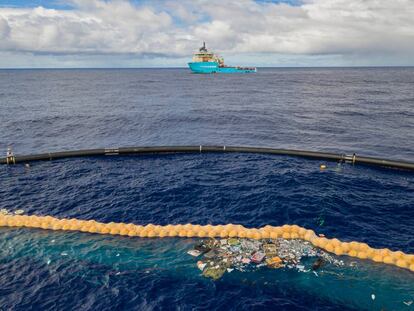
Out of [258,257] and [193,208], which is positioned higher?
[193,208]

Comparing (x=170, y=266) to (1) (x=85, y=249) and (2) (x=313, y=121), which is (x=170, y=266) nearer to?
(1) (x=85, y=249)

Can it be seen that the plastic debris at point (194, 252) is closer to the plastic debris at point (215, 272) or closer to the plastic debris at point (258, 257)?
the plastic debris at point (215, 272)

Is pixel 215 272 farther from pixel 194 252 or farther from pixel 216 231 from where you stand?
pixel 216 231

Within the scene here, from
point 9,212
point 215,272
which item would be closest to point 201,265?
point 215,272

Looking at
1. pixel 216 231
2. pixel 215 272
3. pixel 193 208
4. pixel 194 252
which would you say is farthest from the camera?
pixel 193 208

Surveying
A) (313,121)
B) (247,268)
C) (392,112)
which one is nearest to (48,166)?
(247,268)

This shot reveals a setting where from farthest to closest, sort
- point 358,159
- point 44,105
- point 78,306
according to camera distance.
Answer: point 44,105 → point 358,159 → point 78,306

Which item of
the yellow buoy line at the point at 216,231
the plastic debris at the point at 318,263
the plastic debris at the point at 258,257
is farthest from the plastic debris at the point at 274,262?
the yellow buoy line at the point at 216,231
